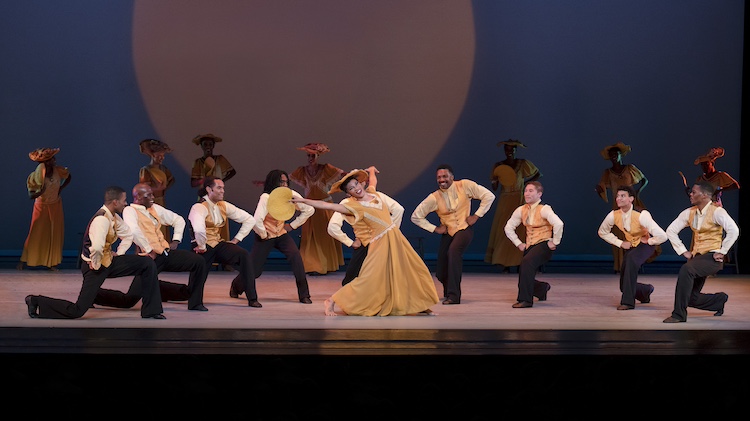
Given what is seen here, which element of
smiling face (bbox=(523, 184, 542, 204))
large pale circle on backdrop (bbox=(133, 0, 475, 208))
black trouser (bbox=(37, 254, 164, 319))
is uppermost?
large pale circle on backdrop (bbox=(133, 0, 475, 208))

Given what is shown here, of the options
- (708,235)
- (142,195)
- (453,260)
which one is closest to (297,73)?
(453,260)

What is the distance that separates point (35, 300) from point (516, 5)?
6.67 m

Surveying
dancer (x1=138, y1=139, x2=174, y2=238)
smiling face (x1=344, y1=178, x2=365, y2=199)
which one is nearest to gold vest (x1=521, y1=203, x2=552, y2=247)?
smiling face (x1=344, y1=178, x2=365, y2=199)

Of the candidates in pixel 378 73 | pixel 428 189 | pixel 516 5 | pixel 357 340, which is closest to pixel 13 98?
pixel 378 73

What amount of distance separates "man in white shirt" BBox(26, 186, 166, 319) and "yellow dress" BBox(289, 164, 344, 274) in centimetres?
328

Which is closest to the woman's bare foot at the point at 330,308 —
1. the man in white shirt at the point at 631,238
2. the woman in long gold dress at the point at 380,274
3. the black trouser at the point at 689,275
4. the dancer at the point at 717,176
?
the woman in long gold dress at the point at 380,274

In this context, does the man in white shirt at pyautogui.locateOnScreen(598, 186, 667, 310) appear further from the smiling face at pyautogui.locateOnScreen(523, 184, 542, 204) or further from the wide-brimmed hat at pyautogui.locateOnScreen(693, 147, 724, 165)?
the wide-brimmed hat at pyautogui.locateOnScreen(693, 147, 724, 165)

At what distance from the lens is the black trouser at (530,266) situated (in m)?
7.48

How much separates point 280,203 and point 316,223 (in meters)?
3.23

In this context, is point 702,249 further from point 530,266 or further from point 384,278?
point 384,278

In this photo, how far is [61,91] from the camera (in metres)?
11.0

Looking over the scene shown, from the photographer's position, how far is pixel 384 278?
6980 millimetres

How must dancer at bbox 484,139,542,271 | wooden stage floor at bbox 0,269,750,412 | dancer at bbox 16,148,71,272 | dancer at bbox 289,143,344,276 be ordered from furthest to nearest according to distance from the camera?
dancer at bbox 484,139,542,271
dancer at bbox 289,143,344,276
dancer at bbox 16,148,71,272
wooden stage floor at bbox 0,269,750,412

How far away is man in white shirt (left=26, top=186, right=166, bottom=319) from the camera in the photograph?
21.1 ft
